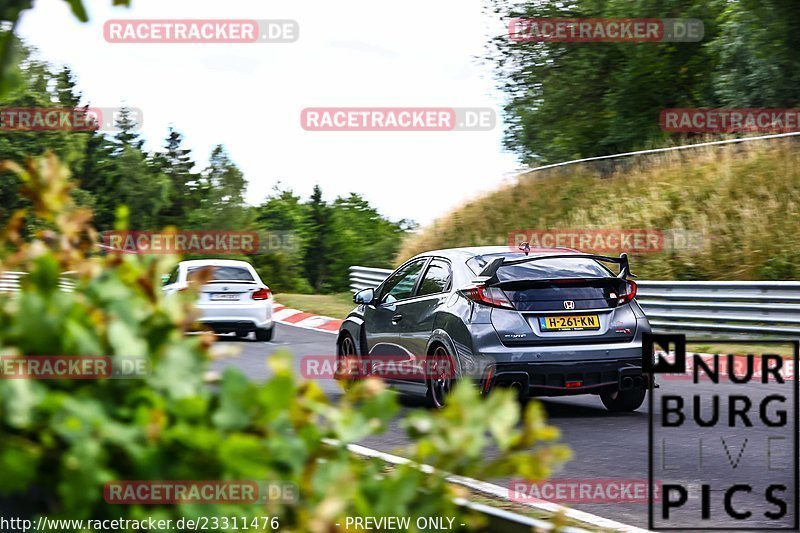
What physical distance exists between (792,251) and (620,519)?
16.4 metres

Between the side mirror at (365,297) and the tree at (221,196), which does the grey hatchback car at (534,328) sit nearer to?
the side mirror at (365,297)

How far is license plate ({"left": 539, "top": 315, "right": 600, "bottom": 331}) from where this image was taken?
9656 mm

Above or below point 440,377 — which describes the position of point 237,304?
above

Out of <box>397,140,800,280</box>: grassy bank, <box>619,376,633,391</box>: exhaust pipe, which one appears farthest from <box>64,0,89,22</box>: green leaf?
<box>397,140,800,280</box>: grassy bank

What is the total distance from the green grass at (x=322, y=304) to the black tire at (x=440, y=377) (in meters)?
15.3

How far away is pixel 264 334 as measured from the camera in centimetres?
2053

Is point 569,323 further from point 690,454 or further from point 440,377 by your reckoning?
point 690,454

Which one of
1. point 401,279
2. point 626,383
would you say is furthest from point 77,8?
point 401,279

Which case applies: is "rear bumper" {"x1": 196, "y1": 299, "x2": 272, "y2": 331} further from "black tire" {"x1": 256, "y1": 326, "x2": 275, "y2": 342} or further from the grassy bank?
the grassy bank

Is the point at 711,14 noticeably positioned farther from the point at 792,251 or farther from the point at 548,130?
the point at 792,251

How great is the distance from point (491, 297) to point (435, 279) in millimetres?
1148

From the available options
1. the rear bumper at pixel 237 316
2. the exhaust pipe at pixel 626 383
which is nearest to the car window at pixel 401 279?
the exhaust pipe at pixel 626 383

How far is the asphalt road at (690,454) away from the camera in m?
6.38

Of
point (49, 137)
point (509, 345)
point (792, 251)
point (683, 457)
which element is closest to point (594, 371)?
point (509, 345)
